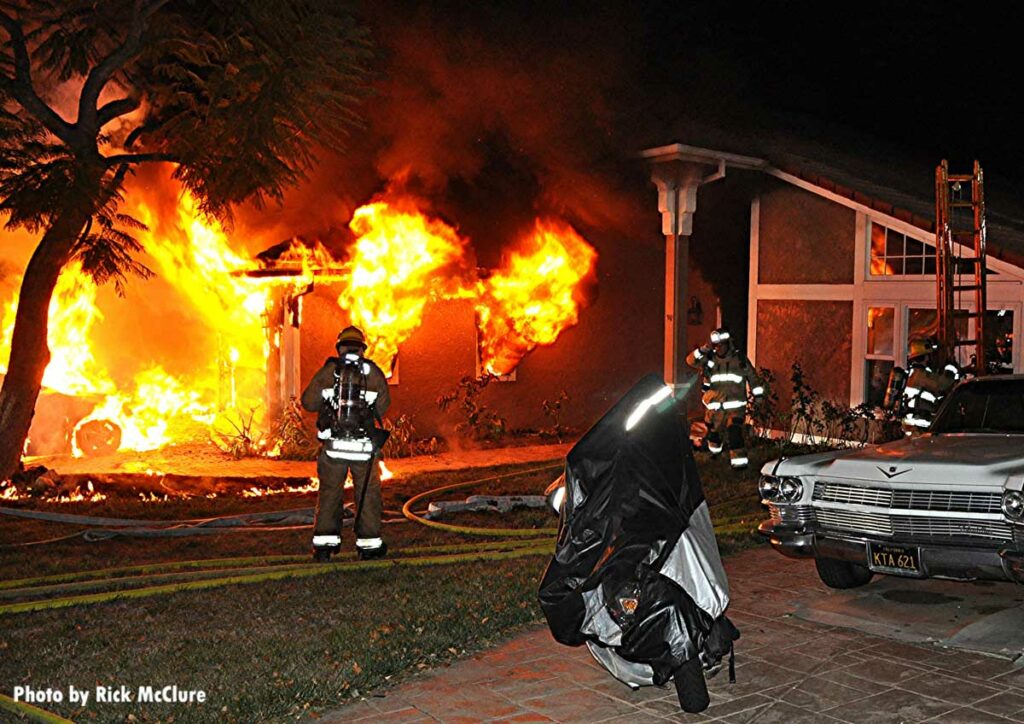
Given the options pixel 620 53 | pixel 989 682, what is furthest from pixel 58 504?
pixel 620 53

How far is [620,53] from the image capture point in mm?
18844

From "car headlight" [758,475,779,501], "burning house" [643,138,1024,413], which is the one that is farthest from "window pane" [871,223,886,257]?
"car headlight" [758,475,779,501]

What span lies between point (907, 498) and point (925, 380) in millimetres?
3937

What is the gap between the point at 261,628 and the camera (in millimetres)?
6336

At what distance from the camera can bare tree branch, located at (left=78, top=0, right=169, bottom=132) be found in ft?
38.5

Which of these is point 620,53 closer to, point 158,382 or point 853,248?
point 853,248

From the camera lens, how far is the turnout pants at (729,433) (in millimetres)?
12094

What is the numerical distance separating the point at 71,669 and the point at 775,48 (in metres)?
25.6

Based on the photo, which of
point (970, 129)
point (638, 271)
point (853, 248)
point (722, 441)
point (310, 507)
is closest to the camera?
point (310, 507)

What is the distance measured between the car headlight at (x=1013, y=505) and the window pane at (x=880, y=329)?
8331 millimetres

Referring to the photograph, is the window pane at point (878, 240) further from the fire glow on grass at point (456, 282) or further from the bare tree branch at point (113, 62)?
the bare tree branch at point (113, 62)

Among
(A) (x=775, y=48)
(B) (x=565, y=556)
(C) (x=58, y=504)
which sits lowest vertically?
(C) (x=58, y=504)

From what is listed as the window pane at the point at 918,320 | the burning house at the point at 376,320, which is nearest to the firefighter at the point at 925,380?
the window pane at the point at 918,320

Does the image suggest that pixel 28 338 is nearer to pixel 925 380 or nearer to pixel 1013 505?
pixel 925 380
